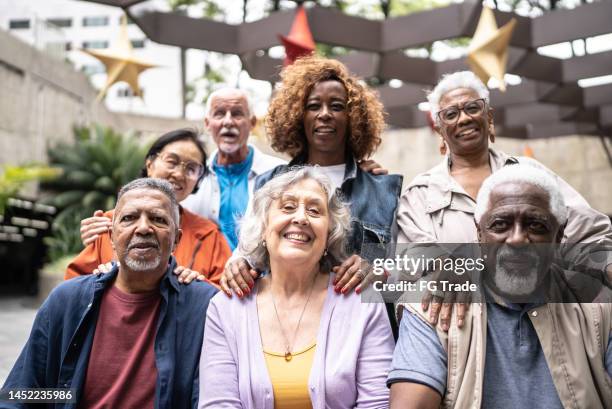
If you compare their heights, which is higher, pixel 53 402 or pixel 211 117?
pixel 211 117

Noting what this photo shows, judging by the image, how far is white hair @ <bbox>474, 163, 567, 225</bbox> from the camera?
218cm

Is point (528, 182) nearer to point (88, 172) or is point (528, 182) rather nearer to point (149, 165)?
point (149, 165)

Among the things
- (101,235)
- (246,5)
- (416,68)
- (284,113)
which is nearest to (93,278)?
(101,235)

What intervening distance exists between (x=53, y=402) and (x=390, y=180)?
1866 millimetres

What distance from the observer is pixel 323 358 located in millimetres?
2363

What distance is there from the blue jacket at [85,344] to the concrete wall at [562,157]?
33.5 ft

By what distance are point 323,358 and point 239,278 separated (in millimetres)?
505

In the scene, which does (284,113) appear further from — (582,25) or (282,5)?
(282,5)

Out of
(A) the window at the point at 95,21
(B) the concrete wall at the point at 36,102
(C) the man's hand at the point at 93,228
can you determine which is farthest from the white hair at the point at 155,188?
(A) the window at the point at 95,21

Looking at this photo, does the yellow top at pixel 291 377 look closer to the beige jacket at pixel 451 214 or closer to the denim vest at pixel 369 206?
the denim vest at pixel 369 206

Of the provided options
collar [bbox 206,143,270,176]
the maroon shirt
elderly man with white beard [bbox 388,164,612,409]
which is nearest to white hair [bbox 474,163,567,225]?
elderly man with white beard [bbox 388,164,612,409]

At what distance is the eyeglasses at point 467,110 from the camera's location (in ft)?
9.98

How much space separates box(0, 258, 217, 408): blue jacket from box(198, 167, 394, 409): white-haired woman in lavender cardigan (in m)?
0.14

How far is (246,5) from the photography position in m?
18.3
